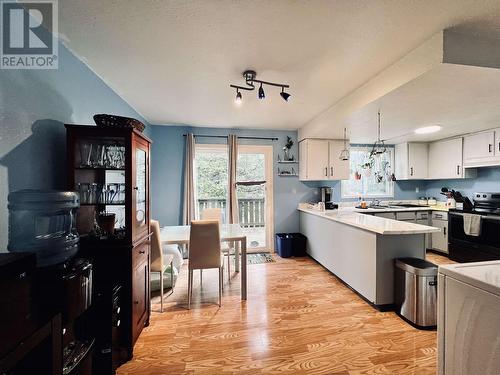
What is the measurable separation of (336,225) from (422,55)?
215 cm

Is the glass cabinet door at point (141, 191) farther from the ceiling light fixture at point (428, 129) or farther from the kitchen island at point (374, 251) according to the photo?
the ceiling light fixture at point (428, 129)

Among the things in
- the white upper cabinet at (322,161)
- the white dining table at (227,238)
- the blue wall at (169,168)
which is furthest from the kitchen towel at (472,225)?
the blue wall at (169,168)

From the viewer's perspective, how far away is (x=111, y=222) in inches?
70.0

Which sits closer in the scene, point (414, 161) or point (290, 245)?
point (290, 245)

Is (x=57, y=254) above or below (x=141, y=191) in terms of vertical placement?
below

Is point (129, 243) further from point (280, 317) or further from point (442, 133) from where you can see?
point (442, 133)

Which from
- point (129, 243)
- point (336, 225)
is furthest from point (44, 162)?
point (336, 225)

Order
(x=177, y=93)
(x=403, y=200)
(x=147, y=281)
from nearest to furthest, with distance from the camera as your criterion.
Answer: (x=147, y=281) → (x=177, y=93) → (x=403, y=200)

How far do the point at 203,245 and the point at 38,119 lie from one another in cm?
178

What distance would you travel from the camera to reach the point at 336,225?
319 cm

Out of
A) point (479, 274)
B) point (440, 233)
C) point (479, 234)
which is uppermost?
point (479, 274)

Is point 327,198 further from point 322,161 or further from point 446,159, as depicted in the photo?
point 446,159

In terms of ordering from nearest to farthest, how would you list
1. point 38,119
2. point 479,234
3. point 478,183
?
point 38,119 → point 479,234 → point 478,183

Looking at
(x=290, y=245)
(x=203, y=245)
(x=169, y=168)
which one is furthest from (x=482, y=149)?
(x=169, y=168)
